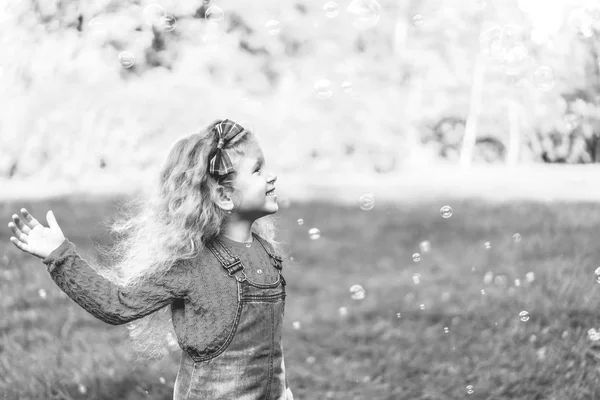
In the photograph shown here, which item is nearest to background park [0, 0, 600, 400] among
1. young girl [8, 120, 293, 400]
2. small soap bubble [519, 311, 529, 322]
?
small soap bubble [519, 311, 529, 322]

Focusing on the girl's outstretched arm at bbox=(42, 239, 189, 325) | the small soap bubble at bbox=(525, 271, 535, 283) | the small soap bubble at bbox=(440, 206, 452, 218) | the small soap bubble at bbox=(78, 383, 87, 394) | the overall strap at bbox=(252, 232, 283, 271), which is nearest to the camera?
the girl's outstretched arm at bbox=(42, 239, 189, 325)

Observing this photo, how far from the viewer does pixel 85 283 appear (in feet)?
5.11

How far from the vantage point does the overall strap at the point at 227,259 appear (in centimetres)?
165

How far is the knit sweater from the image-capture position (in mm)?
1558

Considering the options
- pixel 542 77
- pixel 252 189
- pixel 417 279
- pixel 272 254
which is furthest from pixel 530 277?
pixel 252 189

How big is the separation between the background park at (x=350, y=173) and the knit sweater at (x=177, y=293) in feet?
1.32

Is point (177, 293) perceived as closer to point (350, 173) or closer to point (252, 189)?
point (252, 189)

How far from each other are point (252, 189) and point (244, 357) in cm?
40

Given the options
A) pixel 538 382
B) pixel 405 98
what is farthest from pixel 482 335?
pixel 405 98

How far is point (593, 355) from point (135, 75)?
211 inches

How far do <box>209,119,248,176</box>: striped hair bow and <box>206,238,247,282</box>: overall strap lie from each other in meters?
0.18

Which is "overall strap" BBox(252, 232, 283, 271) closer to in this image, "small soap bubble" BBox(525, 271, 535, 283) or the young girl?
the young girl

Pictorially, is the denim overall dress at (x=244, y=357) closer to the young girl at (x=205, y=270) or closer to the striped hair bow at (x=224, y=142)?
the young girl at (x=205, y=270)

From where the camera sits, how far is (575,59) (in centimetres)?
791
